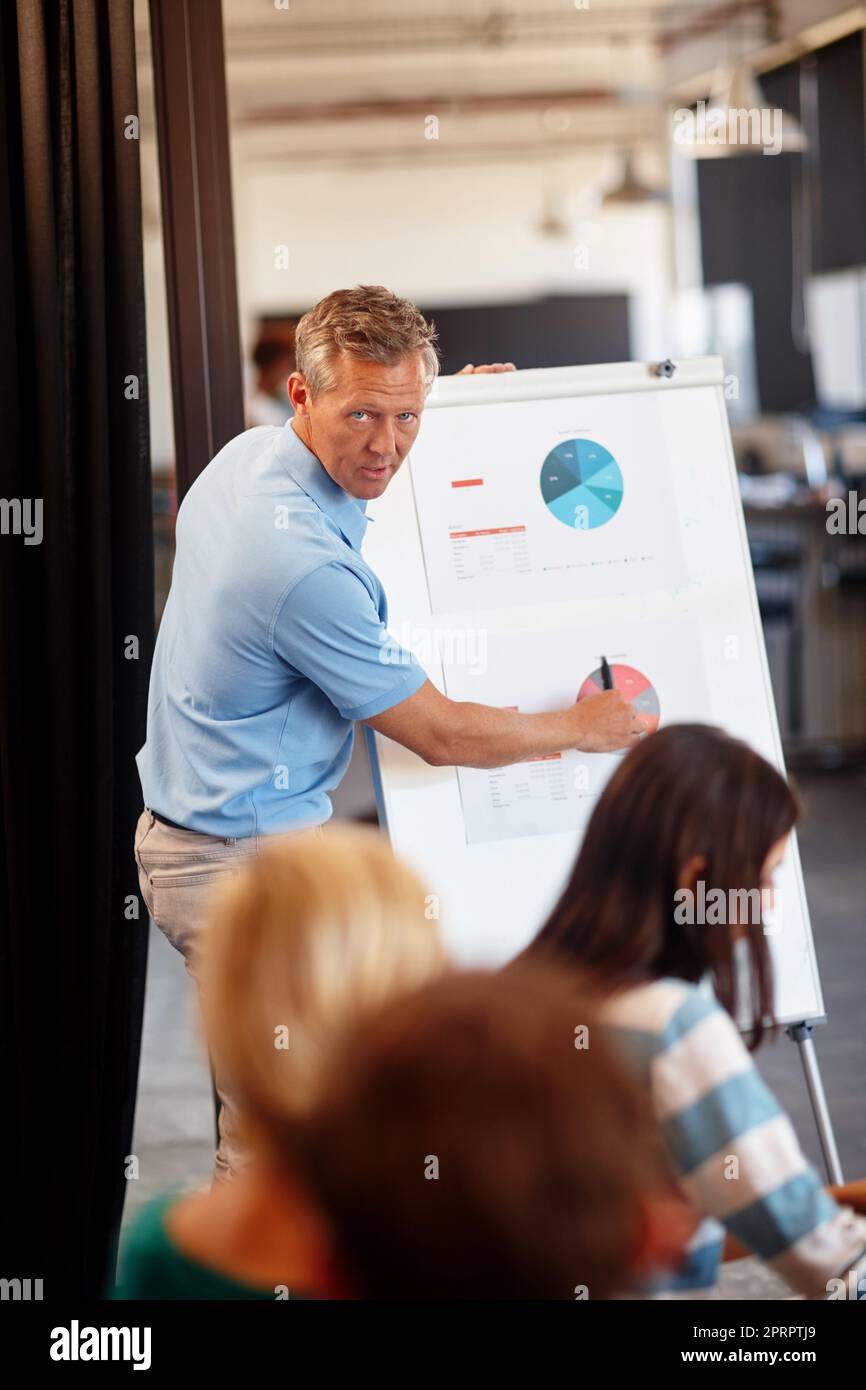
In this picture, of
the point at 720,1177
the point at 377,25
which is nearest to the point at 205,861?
the point at 720,1177

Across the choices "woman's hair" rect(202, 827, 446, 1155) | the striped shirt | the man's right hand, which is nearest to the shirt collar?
the man's right hand

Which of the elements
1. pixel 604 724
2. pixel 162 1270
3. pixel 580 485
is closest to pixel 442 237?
pixel 580 485

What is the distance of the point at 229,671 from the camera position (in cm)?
195

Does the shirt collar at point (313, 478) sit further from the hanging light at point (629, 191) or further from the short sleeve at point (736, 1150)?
the hanging light at point (629, 191)

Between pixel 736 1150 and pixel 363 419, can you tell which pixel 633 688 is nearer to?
pixel 363 419

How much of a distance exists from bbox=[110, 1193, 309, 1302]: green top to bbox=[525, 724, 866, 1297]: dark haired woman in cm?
41

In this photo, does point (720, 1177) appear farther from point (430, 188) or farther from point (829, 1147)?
point (430, 188)

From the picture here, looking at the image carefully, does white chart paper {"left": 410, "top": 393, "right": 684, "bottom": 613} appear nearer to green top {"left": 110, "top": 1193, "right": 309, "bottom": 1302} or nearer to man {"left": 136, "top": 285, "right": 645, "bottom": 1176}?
man {"left": 136, "top": 285, "right": 645, "bottom": 1176}

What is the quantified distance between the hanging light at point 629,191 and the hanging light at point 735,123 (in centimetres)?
93

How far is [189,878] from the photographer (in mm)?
2027

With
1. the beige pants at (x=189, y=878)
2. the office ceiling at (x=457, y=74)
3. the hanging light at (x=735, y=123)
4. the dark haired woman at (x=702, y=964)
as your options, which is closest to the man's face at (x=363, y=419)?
the beige pants at (x=189, y=878)

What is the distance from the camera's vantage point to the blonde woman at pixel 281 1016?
2.62 feet

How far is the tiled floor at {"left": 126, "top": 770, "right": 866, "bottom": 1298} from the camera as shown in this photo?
9.76 feet

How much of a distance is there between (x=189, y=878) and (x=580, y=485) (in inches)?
32.8
